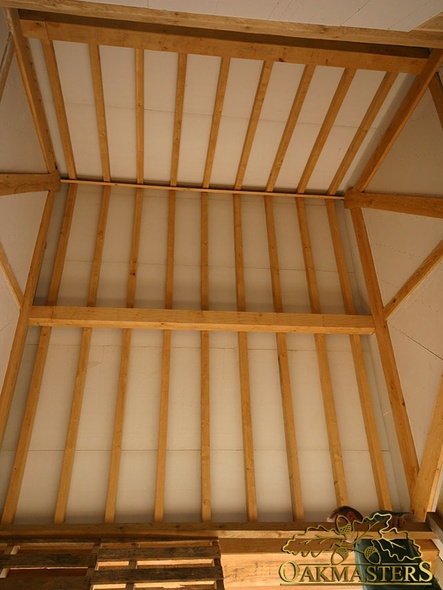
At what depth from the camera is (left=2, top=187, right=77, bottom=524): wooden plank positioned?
4.29m

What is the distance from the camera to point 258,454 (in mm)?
4812

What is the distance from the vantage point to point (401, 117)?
5328 millimetres

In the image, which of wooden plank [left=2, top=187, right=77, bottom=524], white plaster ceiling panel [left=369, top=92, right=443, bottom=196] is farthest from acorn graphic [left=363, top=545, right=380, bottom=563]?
white plaster ceiling panel [left=369, top=92, right=443, bottom=196]

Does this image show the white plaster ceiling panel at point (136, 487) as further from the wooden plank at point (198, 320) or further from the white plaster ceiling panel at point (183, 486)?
the wooden plank at point (198, 320)

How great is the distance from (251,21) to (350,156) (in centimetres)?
343

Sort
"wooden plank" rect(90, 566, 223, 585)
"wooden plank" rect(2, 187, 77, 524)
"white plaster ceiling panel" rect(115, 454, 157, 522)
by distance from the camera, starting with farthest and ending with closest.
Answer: "white plaster ceiling panel" rect(115, 454, 157, 522) < "wooden plank" rect(2, 187, 77, 524) < "wooden plank" rect(90, 566, 223, 585)

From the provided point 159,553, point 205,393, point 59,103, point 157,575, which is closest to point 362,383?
point 205,393

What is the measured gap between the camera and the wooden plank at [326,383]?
4.67 metres

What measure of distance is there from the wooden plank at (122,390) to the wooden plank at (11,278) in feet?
3.81

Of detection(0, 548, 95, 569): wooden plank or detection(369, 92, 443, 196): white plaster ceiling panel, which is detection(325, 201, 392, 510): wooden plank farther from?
detection(0, 548, 95, 569): wooden plank

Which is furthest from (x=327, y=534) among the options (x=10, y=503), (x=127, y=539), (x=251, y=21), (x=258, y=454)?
(x=251, y=21)

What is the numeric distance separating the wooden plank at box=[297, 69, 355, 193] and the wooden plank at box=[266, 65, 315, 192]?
371 mm

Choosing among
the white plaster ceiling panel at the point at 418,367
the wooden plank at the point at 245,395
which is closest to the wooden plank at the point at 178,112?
the wooden plank at the point at 245,395

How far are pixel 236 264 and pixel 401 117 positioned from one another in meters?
2.55
